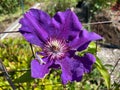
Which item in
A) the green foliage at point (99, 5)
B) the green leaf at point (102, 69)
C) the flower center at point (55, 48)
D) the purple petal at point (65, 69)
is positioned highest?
the flower center at point (55, 48)

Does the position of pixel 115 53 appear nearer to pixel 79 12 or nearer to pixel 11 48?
pixel 11 48

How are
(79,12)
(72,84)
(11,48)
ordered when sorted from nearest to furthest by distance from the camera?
(72,84)
(11,48)
(79,12)

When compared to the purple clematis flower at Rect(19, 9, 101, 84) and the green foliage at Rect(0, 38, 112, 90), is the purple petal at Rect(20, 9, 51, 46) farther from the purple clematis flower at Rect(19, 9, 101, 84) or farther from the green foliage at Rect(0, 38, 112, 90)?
the green foliage at Rect(0, 38, 112, 90)

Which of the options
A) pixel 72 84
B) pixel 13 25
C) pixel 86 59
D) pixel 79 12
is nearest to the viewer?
pixel 86 59

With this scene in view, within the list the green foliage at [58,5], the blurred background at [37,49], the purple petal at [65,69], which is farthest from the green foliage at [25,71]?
the green foliage at [58,5]

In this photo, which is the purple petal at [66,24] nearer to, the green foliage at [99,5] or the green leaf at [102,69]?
the green leaf at [102,69]

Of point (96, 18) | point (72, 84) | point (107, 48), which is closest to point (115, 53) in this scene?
point (107, 48)

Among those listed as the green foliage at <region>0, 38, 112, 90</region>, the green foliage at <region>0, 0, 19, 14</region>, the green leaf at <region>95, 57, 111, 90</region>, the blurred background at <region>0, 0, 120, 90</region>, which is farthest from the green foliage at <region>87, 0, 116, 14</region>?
the green leaf at <region>95, 57, 111, 90</region>
